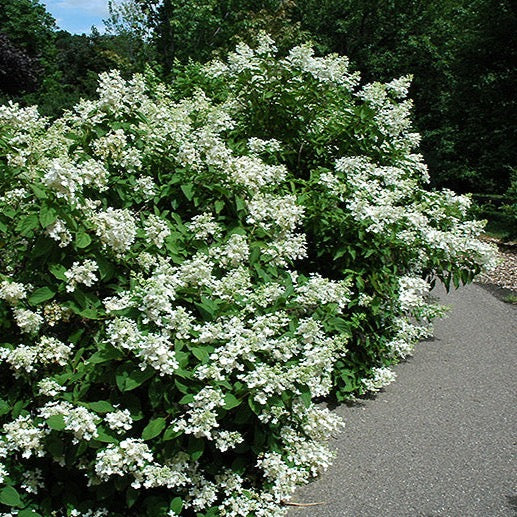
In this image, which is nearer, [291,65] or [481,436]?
[481,436]

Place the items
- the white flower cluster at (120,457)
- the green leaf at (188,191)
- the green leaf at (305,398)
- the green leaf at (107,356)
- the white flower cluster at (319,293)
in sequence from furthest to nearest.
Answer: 1. the green leaf at (188,191)
2. the white flower cluster at (319,293)
3. the green leaf at (305,398)
4. the green leaf at (107,356)
5. the white flower cluster at (120,457)

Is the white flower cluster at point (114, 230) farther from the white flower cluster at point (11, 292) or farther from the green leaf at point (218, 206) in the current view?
the green leaf at point (218, 206)

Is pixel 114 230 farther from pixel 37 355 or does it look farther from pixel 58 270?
pixel 37 355

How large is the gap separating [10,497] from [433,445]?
87.6 inches

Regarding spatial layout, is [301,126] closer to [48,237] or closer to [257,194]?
[257,194]

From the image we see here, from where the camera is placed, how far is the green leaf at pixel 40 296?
249 cm

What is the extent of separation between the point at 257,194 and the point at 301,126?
138cm

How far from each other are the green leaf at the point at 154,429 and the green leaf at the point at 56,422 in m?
0.31

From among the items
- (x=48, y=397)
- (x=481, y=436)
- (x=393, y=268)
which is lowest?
(x=481, y=436)

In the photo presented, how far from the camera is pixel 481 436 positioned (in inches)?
135

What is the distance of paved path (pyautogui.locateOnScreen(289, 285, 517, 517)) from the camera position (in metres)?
2.78

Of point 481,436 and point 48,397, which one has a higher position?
point 48,397

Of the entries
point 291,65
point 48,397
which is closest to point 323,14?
point 291,65

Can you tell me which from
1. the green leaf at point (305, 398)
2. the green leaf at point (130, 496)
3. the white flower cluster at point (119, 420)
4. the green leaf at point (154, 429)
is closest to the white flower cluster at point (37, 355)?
the white flower cluster at point (119, 420)
